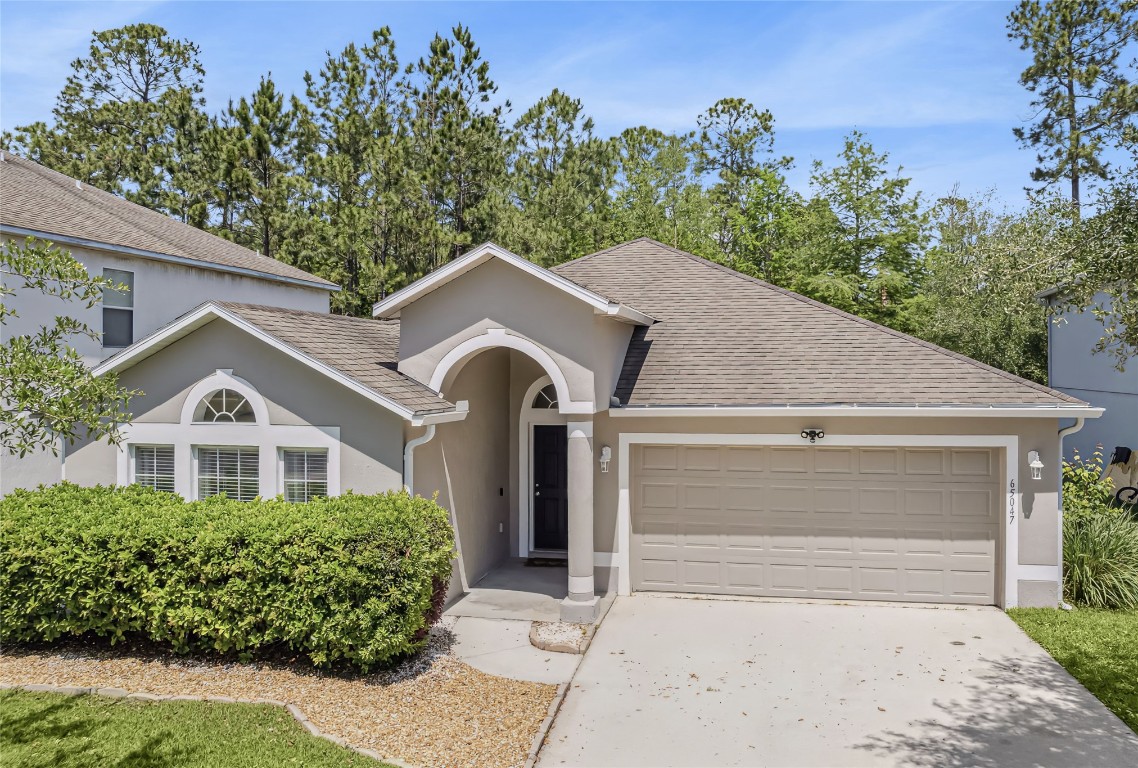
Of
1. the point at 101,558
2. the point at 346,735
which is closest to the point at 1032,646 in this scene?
the point at 346,735

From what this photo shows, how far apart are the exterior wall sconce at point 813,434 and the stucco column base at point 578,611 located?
13.4 feet

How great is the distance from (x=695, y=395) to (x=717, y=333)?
2.22 m

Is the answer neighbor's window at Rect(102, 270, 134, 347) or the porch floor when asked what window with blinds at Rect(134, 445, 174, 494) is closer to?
the porch floor

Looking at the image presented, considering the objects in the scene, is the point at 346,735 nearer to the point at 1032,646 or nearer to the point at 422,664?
the point at 422,664

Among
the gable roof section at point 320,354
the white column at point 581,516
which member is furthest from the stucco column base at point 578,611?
the gable roof section at point 320,354

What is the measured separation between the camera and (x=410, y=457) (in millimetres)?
9844

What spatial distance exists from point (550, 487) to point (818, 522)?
4.85 metres

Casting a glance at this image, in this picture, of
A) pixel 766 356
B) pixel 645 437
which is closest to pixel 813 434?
pixel 766 356

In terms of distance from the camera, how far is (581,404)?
1054 centimetres

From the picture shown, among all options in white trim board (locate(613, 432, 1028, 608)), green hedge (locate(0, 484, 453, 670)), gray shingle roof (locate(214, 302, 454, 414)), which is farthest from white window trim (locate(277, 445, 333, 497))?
white trim board (locate(613, 432, 1028, 608))

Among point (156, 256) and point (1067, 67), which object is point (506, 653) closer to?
point (156, 256)

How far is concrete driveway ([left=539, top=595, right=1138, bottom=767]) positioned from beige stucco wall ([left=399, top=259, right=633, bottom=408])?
12.1 ft

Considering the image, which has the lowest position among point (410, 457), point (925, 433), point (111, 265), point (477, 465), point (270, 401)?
point (477, 465)

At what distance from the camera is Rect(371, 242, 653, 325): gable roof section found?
10.3m
